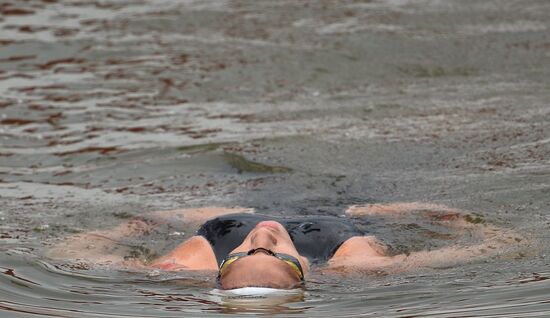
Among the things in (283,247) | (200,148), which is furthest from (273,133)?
(283,247)

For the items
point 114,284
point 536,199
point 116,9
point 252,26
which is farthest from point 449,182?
point 116,9

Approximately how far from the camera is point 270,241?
6074 mm

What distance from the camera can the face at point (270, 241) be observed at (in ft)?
19.7

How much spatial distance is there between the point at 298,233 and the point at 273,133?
7.97 ft

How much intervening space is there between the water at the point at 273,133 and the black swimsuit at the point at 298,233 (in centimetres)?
37

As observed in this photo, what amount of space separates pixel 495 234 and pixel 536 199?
674 mm

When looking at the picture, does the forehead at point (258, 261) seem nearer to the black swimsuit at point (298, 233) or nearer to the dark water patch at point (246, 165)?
the black swimsuit at point (298, 233)

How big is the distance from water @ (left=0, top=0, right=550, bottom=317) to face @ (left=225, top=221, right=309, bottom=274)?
0.75ft

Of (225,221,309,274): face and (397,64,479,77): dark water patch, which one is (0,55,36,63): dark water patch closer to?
(397,64,479,77): dark water patch

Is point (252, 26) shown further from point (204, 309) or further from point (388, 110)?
point (204, 309)

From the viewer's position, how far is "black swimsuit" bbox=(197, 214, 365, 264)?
21.6 feet

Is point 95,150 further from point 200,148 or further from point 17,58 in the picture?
point 17,58

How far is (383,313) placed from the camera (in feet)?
17.7

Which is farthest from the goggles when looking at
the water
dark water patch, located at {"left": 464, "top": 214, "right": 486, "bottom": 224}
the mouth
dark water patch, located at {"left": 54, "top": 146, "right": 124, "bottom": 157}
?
dark water patch, located at {"left": 54, "top": 146, "right": 124, "bottom": 157}
